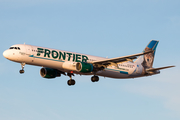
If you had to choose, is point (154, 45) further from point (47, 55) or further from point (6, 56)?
point (6, 56)

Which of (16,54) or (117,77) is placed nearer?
(16,54)

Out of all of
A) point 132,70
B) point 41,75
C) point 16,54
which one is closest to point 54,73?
point 41,75

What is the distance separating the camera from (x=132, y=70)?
61219 mm

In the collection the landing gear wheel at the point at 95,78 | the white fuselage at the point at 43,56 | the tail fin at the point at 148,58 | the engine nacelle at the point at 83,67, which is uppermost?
the tail fin at the point at 148,58

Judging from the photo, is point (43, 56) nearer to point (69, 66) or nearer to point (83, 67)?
point (69, 66)

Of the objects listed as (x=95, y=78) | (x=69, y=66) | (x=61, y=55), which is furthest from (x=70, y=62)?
(x=95, y=78)

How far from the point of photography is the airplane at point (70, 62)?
50906 mm

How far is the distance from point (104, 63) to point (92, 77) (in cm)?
405

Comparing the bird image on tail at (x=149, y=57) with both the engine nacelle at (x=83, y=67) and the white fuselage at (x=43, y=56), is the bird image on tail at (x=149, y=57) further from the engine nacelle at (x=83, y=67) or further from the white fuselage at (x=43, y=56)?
the engine nacelle at (x=83, y=67)

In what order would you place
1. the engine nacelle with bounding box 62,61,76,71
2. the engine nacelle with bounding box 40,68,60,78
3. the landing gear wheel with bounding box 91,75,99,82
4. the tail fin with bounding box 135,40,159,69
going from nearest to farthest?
the engine nacelle with bounding box 62,61,76,71 → the landing gear wheel with bounding box 91,75,99,82 → the engine nacelle with bounding box 40,68,60,78 → the tail fin with bounding box 135,40,159,69

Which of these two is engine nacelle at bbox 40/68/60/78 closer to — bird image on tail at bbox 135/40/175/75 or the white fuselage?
the white fuselage

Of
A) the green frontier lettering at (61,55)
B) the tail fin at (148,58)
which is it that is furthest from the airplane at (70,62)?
A: the tail fin at (148,58)

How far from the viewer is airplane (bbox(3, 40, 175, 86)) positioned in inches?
2004

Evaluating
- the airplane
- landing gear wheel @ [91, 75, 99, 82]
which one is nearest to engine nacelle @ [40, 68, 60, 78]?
the airplane
